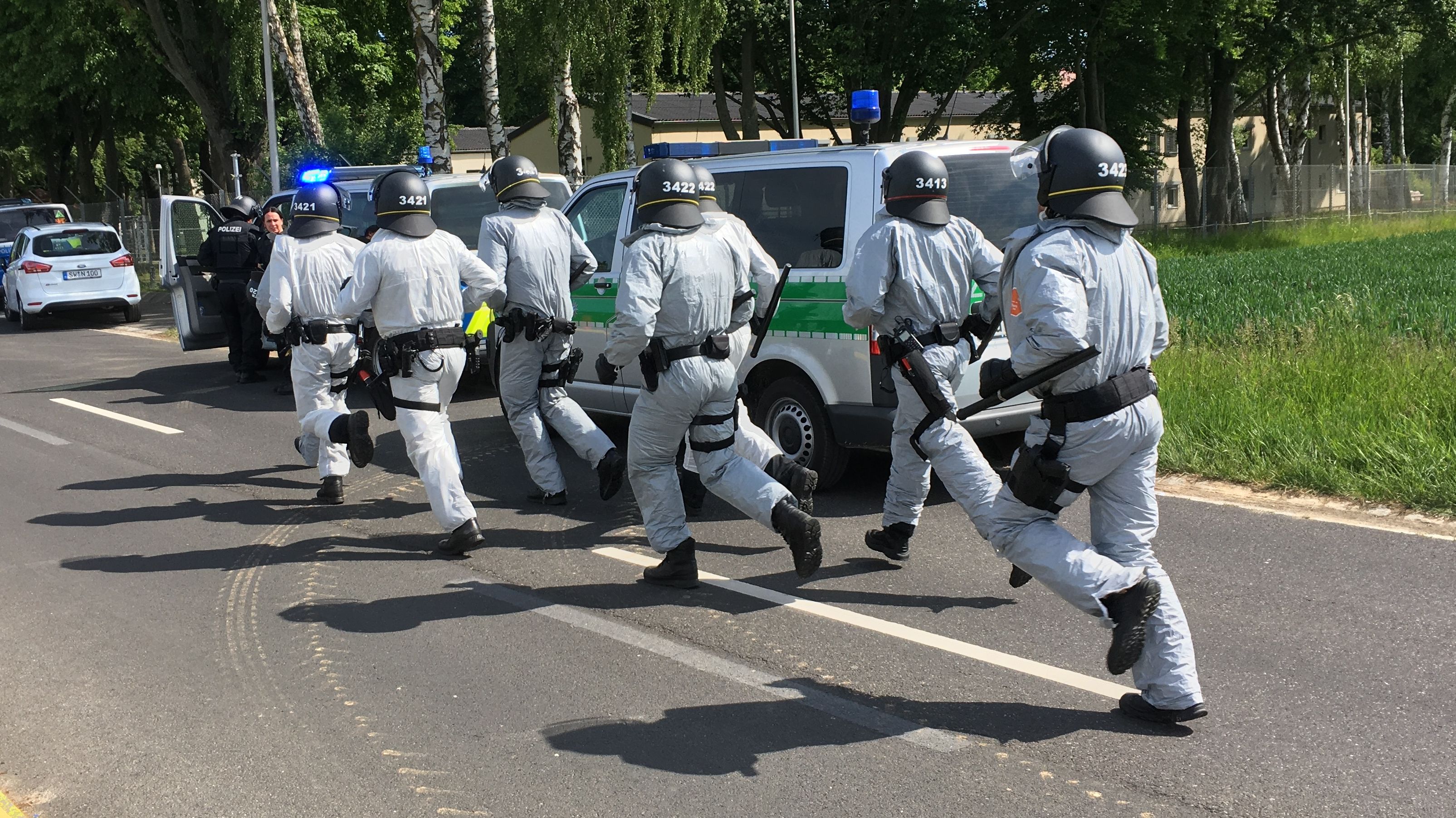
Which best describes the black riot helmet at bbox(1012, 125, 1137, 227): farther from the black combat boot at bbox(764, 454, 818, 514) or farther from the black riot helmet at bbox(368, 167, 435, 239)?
the black riot helmet at bbox(368, 167, 435, 239)

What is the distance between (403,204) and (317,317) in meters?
1.83

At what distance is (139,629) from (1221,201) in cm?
3715

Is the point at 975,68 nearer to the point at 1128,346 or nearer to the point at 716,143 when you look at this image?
the point at 716,143

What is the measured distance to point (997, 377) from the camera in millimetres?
4289

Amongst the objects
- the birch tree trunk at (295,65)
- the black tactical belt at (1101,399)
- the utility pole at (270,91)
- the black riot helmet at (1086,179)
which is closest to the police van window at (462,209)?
the black riot helmet at (1086,179)

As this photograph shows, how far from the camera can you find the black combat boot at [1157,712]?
418cm

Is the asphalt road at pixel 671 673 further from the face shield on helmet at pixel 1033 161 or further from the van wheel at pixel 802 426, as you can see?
the face shield on helmet at pixel 1033 161

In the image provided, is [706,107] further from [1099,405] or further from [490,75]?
[1099,405]

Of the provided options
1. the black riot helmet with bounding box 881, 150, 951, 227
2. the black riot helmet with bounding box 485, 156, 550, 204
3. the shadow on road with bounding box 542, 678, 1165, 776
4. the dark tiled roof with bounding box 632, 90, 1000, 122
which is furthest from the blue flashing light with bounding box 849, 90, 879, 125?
the dark tiled roof with bounding box 632, 90, 1000, 122

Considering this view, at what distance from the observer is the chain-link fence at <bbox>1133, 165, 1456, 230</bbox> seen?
37750 mm

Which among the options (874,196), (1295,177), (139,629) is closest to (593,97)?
(874,196)

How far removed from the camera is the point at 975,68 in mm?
31219

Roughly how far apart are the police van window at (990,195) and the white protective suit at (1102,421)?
2.84 meters

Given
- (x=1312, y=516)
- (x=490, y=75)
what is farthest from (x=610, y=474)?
(x=490, y=75)
